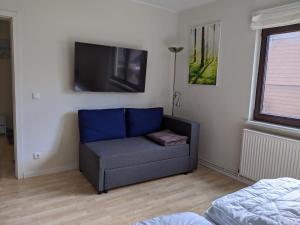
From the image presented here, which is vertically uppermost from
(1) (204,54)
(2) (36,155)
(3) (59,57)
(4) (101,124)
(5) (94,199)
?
(1) (204,54)

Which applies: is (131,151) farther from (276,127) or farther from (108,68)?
(276,127)

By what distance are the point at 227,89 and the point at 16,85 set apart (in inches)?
110

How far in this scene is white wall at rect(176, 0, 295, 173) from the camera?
3240mm

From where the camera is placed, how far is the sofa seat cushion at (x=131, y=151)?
2.89 m

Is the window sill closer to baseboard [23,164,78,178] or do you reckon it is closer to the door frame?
baseboard [23,164,78,178]

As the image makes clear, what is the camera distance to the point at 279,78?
300cm

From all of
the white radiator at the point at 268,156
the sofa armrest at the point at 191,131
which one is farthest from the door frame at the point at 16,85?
the white radiator at the point at 268,156

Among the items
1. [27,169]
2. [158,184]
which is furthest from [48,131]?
[158,184]

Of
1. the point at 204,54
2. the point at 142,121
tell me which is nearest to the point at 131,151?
the point at 142,121

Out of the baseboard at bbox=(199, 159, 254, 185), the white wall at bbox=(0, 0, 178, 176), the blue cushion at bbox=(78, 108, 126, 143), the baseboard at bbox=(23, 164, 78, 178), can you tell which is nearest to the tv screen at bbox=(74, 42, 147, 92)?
the white wall at bbox=(0, 0, 178, 176)

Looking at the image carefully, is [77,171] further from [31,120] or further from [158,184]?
[158,184]

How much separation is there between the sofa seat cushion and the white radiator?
812 millimetres

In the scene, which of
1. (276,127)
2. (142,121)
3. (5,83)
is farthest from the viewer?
(5,83)

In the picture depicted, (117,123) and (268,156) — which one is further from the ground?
(117,123)
